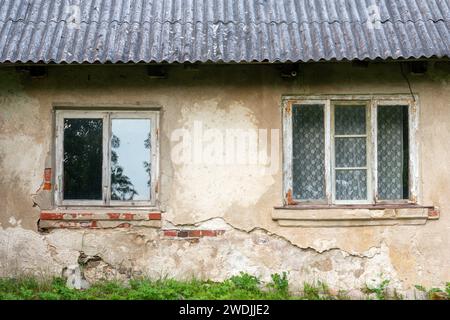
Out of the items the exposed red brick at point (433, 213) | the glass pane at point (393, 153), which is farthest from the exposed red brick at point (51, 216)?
the exposed red brick at point (433, 213)

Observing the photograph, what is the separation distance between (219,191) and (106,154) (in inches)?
55.6

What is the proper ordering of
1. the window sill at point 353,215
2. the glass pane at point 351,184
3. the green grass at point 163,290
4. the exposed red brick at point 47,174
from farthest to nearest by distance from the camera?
the glass pane at point 351,184 < the exposed red brick at point 47,174 < the window sill at point 353,215 < the green grass at point 163,290

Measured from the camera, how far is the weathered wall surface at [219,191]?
6598 mm

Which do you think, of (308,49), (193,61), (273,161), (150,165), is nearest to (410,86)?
(308,49)

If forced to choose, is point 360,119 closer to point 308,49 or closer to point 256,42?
point 308,49

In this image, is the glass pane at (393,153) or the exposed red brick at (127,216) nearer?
the exposed red brick at (127,216)

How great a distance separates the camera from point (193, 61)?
6.21 metres

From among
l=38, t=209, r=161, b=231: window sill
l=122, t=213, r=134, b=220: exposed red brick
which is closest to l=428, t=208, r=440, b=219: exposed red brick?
l=38, t=209, r=161, b=231: window sill

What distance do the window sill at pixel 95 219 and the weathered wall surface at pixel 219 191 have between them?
8 centimetres

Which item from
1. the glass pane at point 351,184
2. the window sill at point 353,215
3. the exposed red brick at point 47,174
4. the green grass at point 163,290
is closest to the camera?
the green grass at point 163,290

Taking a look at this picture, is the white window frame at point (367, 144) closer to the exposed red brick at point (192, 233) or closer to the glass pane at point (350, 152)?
the glass pane at point (350, 152)

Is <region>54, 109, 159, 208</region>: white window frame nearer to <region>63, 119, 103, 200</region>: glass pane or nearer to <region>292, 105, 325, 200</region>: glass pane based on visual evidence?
<region>63, 119, 103, 200</region>: glass pane

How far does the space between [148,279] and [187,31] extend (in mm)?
2878

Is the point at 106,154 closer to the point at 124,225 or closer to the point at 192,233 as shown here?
the point at 124,225
